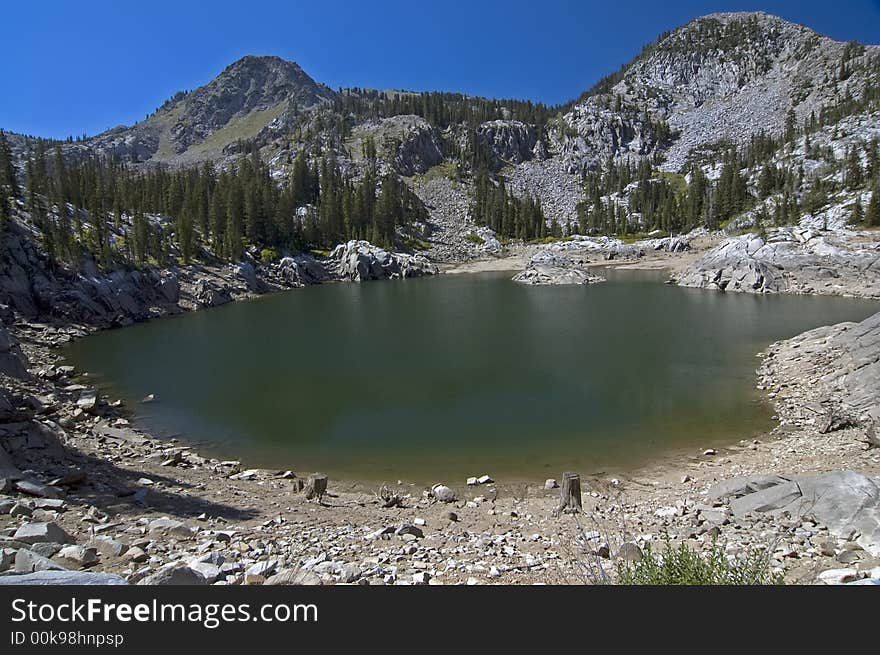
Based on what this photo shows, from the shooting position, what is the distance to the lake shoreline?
9519 mm

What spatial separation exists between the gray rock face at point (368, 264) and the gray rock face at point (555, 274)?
27.6m

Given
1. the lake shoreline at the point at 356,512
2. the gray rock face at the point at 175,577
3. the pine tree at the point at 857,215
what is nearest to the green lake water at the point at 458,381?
the lake shoreline at the point at 356,512

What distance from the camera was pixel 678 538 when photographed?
11445mm

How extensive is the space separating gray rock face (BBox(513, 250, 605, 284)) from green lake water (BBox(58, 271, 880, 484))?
85.7 ft

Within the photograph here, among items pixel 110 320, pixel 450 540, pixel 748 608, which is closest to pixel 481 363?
pixel 450 540

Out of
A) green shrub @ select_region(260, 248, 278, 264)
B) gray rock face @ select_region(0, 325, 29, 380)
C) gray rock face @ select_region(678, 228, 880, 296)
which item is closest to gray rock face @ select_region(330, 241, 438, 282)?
green shrub @ select_region(260, 248, 278, 264)

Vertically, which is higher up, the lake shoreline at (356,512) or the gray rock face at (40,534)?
the gray rock face at (40,534)

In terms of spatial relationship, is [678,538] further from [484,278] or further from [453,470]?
[484,278]

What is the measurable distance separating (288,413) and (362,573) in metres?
18.8

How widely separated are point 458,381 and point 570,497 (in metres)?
17.4

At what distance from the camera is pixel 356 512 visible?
15.2 metres

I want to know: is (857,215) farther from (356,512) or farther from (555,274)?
(356,512)

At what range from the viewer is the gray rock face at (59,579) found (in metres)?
6.34

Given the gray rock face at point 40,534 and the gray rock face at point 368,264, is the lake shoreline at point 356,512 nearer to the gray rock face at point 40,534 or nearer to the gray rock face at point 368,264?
the gray rock face at point 40,534
